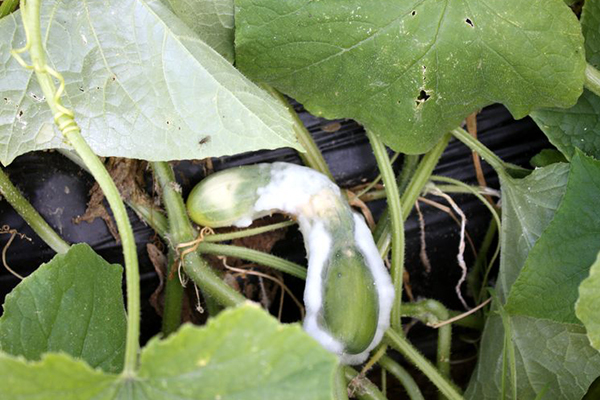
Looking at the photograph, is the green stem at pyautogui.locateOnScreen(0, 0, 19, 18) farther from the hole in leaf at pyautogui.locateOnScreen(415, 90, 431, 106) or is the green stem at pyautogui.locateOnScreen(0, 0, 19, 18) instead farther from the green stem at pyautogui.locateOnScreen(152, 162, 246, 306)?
the hole in leaf at pyautogui.locateOnScreen(415, 90, 431, 106)

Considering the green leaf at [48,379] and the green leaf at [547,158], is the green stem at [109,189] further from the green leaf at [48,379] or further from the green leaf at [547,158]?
the green leaf at [547,158]

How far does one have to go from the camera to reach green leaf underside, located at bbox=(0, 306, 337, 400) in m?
0.69

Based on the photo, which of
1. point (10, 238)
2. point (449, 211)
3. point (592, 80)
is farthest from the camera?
point (449, 211)

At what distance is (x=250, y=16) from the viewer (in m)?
1.03

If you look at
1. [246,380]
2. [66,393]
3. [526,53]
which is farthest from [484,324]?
[66,393]

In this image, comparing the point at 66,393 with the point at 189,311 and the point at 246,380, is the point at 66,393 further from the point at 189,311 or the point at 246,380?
the point at 189,311

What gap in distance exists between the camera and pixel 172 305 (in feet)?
4.06

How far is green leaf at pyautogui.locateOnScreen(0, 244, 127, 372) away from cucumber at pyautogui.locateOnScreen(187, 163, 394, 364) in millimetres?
230

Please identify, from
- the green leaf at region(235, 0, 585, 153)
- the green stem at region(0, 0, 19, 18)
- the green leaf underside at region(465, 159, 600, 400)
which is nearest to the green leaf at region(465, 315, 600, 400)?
the green leaf underside at region(465, 159, 600, 400)

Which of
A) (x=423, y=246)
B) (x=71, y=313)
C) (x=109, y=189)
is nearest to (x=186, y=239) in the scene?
(x=71, y=313)

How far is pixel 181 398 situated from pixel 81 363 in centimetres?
11

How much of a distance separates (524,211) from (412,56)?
330mm

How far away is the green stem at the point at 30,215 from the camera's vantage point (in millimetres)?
1148

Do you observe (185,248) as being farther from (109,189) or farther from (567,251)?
(567,251)
